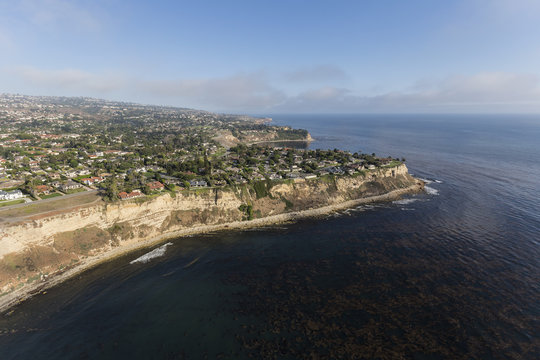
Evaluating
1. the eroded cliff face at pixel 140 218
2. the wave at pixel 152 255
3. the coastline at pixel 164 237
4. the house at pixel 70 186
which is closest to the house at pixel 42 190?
the house at pixel 70 186

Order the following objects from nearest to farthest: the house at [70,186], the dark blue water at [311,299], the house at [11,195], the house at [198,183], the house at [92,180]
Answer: the dark blue water at [311,299]
the house at [11,195]
the house at [70,186]
the house at [92,180]
the house at [198,183]

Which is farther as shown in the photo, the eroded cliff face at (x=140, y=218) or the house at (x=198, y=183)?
the house at (x=198, y=183)

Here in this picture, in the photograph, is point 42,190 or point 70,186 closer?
point 42,190

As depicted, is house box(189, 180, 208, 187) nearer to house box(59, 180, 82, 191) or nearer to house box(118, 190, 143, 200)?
house box(118, 190, 143, 200)

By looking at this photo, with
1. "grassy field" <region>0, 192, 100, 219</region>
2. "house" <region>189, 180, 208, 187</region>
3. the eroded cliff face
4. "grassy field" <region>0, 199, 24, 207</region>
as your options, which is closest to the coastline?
the eroded cliff face

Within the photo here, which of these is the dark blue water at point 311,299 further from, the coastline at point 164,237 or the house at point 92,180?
the house at point 92,180

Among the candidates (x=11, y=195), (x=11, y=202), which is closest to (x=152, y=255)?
(x=11, y=202)

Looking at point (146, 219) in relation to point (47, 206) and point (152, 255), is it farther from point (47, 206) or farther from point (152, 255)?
point (47, 206)
